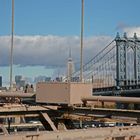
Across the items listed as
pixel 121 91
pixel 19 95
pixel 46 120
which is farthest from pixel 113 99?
pixel 121 91

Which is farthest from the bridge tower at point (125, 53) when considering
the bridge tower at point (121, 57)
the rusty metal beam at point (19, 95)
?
the rusty metal beam at point (19, 95)

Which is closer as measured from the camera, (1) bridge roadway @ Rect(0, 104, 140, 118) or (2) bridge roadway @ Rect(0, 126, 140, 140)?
(2) bridge roadway @ Rect(0, 126, 140, 140)

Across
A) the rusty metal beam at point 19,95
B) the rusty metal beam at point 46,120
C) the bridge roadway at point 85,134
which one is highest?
the rusty metal beam at point 19,95

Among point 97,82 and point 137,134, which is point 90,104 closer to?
point 137,134

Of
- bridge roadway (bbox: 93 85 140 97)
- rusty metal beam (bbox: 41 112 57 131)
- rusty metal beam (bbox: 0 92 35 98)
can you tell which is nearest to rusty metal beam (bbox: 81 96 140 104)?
rusty metal beam (bbox: 41 112 57 131)

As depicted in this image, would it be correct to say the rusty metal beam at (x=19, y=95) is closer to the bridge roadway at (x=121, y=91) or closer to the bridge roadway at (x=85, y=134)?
the bridge roadway at (x=85, y=134)

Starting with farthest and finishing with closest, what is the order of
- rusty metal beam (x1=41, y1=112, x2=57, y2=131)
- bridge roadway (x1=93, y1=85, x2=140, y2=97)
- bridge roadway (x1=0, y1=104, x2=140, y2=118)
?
bridge roadway (x1=93, y1=85, x2=140, y2=97)
bridge roadway (x1=0, y1=104, x2=140, y2=118)
rusty metal beam (x1=41, y1=112, x2=57, y2=131)

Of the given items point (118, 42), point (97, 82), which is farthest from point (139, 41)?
point (97, 82)

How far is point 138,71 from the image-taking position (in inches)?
4333

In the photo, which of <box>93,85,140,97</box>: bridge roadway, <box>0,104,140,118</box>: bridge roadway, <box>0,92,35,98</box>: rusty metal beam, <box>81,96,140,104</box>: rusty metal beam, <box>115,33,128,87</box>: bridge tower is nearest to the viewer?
<box>81,96,140,104</box>: rusty metal beam

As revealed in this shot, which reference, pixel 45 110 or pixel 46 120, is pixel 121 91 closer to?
pixel 45 110

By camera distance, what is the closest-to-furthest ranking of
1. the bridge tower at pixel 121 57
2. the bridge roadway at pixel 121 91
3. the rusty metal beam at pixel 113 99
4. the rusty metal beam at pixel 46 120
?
the rusty metal beam at pixel 46 120, the rusty metal beam at pixel 113 99, the bridge roadway at pixel 121 91, the bridge tower at pixel 121 57

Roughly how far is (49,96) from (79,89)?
0.94 metres

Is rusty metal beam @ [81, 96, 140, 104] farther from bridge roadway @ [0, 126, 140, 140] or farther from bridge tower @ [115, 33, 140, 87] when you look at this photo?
bridge tower @ [115, 33, 140, 87]
